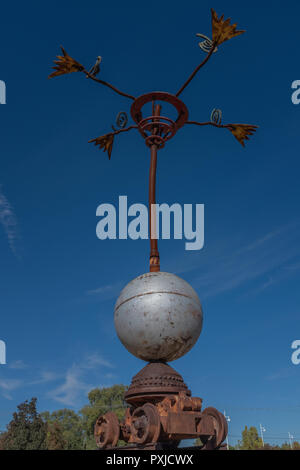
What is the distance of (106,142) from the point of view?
9.14 meters

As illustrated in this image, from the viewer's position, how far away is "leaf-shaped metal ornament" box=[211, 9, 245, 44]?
746 centimetres

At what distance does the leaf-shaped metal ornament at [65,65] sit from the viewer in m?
7.84

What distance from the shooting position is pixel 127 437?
21.7 ft

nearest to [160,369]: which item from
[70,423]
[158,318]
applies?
[158,318]

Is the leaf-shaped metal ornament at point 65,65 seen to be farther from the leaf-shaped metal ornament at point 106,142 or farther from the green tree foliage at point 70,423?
the green tree foliage at point 70,423

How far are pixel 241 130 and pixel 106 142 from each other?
275cm

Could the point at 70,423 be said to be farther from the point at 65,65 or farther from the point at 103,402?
the point at 65,65

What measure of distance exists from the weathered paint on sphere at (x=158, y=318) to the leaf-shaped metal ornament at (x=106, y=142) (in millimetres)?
3339

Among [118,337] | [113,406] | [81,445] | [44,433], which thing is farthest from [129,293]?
[113,406]

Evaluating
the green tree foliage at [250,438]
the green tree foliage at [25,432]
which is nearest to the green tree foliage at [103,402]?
the green tree foliage at [250,438]

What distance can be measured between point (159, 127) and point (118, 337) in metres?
3.85

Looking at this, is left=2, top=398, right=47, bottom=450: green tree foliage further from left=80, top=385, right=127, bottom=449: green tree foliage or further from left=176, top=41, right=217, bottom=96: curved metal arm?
left=176, top=41, right=217, bottom=96: curved metal arm

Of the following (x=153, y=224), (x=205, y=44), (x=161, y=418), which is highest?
(x=205, y=44)
